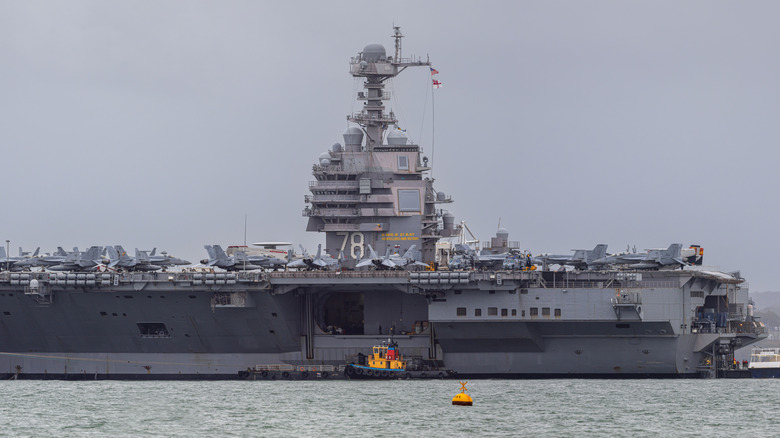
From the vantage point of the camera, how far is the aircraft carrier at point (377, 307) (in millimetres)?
42125

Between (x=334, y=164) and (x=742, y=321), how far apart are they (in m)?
13.6

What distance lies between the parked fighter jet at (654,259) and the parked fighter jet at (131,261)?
13.8 m

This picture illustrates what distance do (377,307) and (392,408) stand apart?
918cm

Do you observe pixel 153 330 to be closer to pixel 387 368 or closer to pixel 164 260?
pixel 164 260

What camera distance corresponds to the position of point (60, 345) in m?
45.3

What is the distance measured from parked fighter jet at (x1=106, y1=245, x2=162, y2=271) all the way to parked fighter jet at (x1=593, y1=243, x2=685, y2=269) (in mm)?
13820

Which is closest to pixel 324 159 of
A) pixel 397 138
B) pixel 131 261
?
pixel 397 138

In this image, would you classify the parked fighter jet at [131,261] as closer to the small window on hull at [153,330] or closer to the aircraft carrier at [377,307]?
the aircraft carrier at [377,307]

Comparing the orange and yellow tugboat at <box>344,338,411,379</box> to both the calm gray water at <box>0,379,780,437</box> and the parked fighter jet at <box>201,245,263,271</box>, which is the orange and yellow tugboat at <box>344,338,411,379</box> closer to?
the calm gray water at <box>0,379,780,437</box>

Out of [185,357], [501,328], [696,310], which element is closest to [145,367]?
[185,357]

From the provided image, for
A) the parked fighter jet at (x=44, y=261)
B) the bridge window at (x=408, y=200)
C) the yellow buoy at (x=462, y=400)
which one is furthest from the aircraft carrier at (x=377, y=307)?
the yellow buoy at (x=462, y=400)

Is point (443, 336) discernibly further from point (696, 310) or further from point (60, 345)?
point (60, 345)

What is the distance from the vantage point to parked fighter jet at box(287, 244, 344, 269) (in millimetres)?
44188

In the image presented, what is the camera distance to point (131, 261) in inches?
1790
